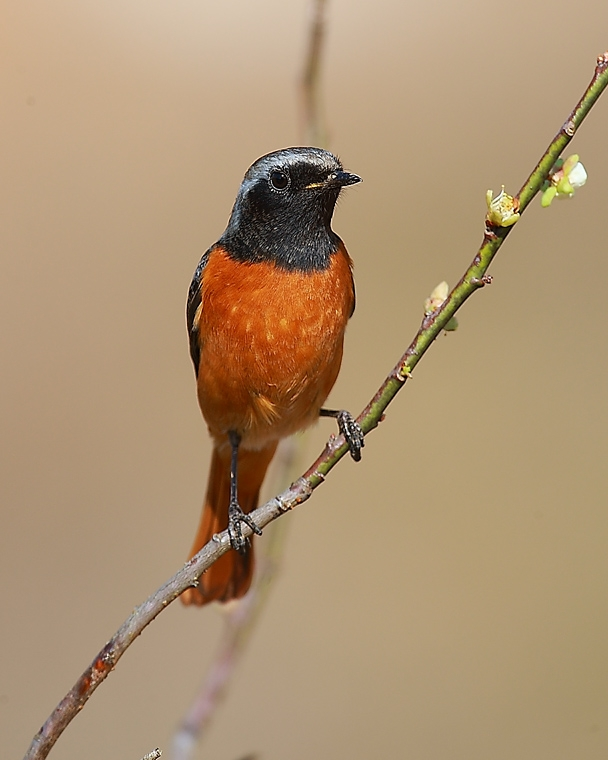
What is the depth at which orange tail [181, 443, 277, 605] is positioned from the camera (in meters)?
5.00

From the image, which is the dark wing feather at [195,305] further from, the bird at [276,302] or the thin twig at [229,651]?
the thin twig at [229,651]

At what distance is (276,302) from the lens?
166 inches

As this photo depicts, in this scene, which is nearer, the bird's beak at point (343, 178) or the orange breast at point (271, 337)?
the bird's beak at point (343, 178)

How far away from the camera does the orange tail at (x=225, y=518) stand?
5.00 metres

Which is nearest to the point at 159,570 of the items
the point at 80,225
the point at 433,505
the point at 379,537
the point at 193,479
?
the point at 193,479

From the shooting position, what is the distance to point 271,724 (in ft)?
21.4

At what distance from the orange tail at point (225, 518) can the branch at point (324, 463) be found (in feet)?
7.16

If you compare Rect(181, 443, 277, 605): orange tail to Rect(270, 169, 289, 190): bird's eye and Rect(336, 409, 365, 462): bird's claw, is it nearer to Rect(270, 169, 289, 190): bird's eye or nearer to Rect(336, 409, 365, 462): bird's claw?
Rect(336, 409, 365, 462): bird's claw

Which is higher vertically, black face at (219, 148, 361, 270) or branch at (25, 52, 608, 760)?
black face at (219, 148, 361, 270)

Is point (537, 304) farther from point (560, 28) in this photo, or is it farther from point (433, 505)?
point (560, 28)

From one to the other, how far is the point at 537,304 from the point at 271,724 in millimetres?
4724

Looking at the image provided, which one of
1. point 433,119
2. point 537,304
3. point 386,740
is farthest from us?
point 433,119

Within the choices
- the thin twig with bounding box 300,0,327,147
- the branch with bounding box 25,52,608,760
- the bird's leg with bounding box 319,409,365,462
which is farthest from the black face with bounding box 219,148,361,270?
the branch with bounding box 25,52,608,760

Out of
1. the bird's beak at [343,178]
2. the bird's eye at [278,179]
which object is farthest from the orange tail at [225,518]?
the bird's beak at [343,178]
